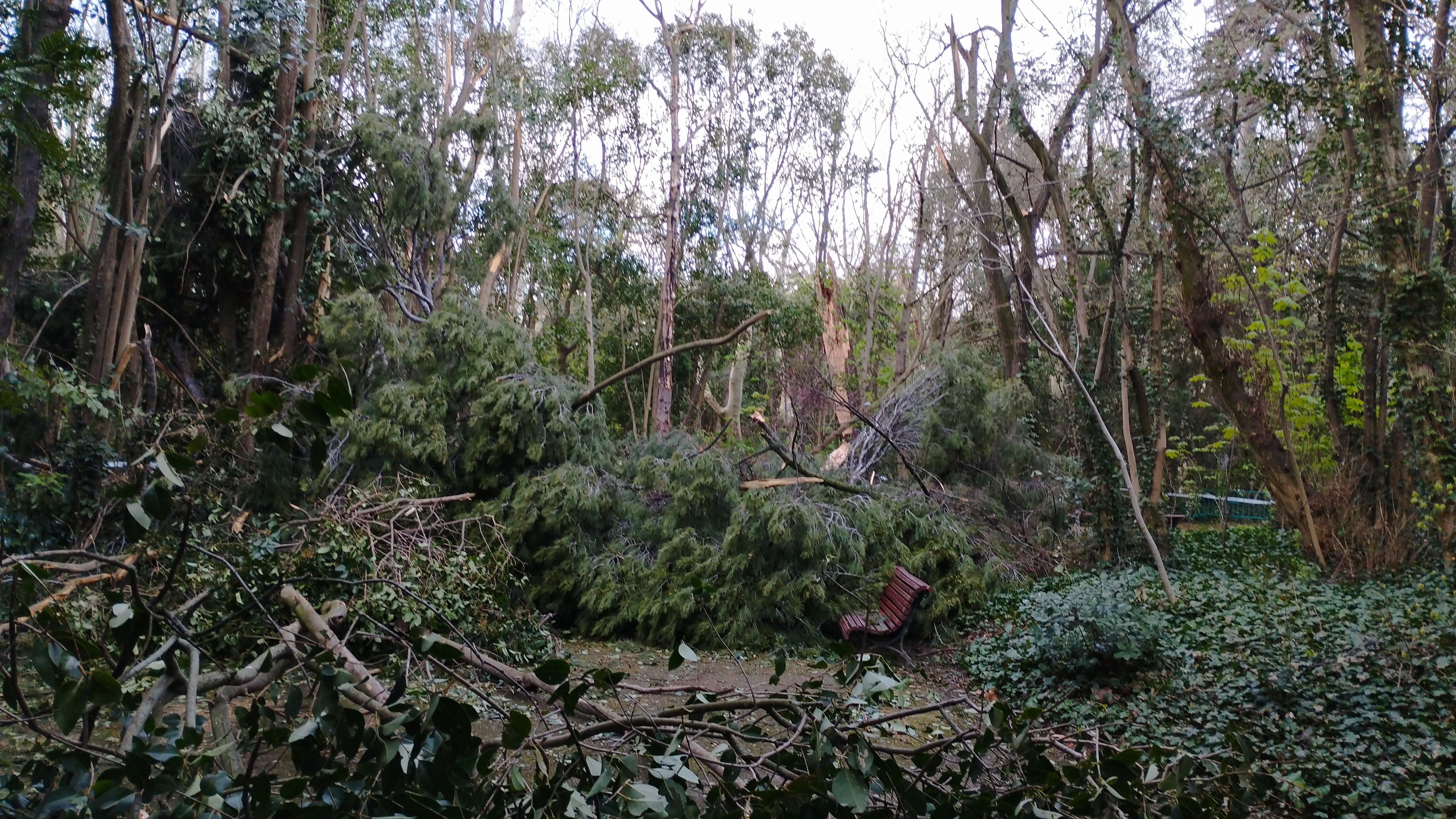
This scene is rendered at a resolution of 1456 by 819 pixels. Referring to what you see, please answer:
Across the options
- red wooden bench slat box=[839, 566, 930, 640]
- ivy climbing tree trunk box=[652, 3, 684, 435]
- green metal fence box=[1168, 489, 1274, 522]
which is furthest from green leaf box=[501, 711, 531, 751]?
ivy climbing tree trunk box=[652, 3, 684, 435]

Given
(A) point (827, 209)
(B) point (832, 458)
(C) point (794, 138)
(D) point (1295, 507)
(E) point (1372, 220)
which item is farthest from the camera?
(A) point (827, 209)

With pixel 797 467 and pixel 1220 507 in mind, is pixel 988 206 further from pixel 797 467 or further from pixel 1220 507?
pixel 797 467

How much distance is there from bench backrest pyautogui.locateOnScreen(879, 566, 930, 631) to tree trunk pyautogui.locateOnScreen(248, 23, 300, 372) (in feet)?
25.8

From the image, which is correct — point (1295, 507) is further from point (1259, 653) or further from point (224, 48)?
point (224, 48)

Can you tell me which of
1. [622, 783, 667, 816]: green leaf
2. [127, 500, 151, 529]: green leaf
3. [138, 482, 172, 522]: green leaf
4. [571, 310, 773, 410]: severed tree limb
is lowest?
[622, 783, 667, 816]: green leaf

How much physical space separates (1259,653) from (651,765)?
543cm

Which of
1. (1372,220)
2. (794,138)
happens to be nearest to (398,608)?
(1372,220)

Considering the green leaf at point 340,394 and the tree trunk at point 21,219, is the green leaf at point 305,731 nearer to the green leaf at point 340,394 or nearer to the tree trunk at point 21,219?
the green leaf at point 340,394

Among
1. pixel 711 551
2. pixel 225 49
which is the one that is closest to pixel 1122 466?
pixel 711 551

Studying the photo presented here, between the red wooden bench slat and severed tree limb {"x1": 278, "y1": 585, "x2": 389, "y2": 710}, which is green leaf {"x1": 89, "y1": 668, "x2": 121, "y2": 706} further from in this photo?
the red wooden bench slat

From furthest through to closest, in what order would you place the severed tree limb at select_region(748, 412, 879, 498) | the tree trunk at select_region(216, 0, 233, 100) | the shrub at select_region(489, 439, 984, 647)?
the tree trunk at select_region(216, 0, 233, 100), the severed tree limb at select_region(748, 412, 879, 498), the shrub at select_region(489, 439, 984, 647)

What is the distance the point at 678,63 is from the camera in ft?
63.5

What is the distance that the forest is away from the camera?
5.68 ft

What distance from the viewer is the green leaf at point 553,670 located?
1591 mm
